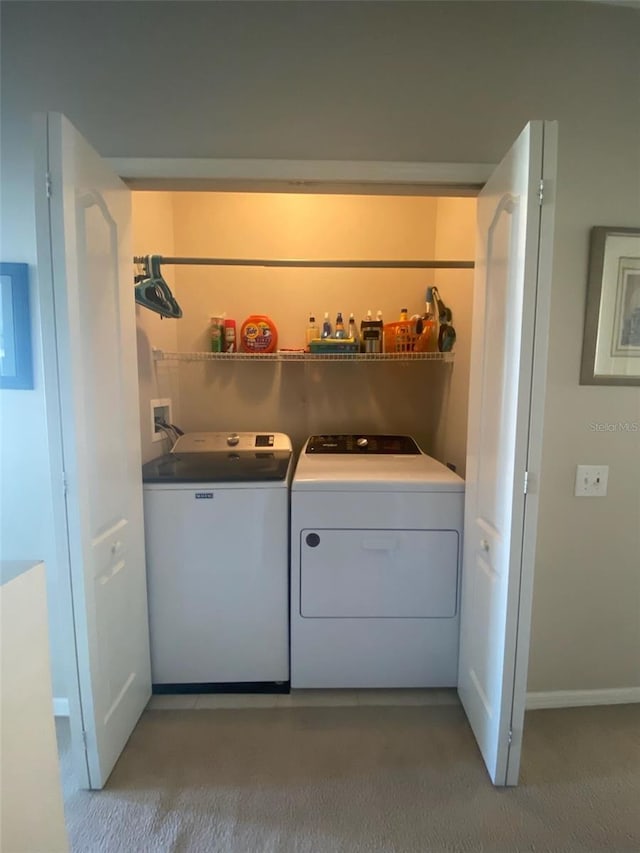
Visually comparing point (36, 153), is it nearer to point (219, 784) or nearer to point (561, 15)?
point (561, 15)

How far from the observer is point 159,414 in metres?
2.21

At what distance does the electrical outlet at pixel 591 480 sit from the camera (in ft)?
5.17

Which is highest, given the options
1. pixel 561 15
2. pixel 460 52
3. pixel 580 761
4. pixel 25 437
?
pixel 561 15

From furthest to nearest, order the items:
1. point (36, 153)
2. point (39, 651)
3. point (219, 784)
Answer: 1. point (219, 784)
2. point (36, 153)
3. point (39, 651)

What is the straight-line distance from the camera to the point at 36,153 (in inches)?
41.9

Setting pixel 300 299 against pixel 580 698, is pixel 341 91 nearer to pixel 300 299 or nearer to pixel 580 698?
pixel 300 299

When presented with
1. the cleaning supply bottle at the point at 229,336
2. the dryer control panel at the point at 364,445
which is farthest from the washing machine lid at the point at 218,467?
the cleaning supply bottle at the point at 229,336

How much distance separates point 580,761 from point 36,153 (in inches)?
104

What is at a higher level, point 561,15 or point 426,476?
point 561,15

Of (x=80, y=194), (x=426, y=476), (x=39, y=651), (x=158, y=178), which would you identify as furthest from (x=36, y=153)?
(x=426, y=476)

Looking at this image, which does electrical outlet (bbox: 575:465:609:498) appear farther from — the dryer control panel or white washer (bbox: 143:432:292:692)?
white washer (bbox: 143:432:292:692)

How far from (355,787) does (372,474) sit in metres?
1.08

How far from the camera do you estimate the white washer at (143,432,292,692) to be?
1.66 metres

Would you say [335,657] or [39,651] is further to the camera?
[335,657]
